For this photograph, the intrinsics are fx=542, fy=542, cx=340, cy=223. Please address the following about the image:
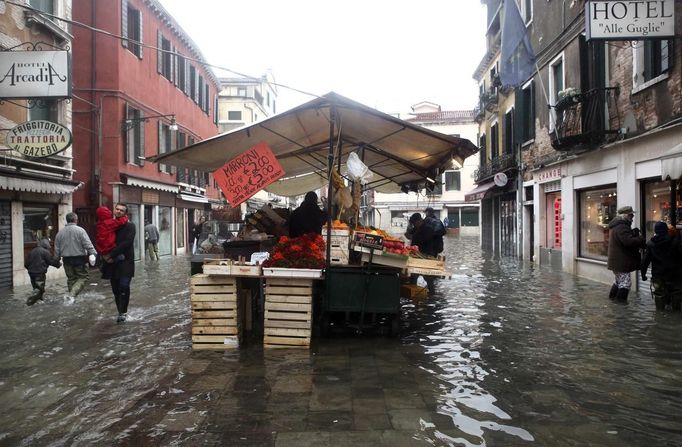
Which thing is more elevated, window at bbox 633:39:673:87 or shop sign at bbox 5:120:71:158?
window at bbox 633:39:673:87

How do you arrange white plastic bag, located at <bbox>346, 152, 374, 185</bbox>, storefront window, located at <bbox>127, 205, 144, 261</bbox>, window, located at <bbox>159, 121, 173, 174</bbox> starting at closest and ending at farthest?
white plastic bag, located at <bbox>346, 152, 374, 185</bbox> < storefront window, located at <bbox>127, 205, 144, 261</bbox> < window, located at <bbox>159, 121, 173, 174</bbox>

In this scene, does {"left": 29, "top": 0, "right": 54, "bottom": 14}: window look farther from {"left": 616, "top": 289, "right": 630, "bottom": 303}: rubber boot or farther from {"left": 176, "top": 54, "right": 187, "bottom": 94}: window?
{"left": 616, "top": 289, "right": 630, "bottom": 303}: rubber boot

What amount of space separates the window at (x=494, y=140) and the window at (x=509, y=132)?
219 cm

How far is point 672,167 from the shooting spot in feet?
25.2

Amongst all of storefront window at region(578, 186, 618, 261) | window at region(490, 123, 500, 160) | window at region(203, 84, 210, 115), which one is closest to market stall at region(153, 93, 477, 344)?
storefront window at region(578, 186, 618, 261)

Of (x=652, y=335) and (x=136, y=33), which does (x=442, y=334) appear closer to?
(x=652, y=335)

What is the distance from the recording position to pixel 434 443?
367 centimetres

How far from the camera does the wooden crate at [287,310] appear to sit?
623 centimetres

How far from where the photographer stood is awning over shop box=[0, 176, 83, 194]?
11430 mm

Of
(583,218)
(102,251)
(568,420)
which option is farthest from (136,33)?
(568,420)

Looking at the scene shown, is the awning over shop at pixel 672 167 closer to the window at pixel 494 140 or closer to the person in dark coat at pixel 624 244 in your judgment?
the person in dark coat at pixel 624 244

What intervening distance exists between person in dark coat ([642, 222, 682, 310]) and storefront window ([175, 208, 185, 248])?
21150 mm

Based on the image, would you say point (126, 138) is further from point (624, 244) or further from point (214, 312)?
point (624, 244)

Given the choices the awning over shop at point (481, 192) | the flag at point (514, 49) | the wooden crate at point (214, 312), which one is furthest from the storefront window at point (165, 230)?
the wooden crate at point (214, 312)
